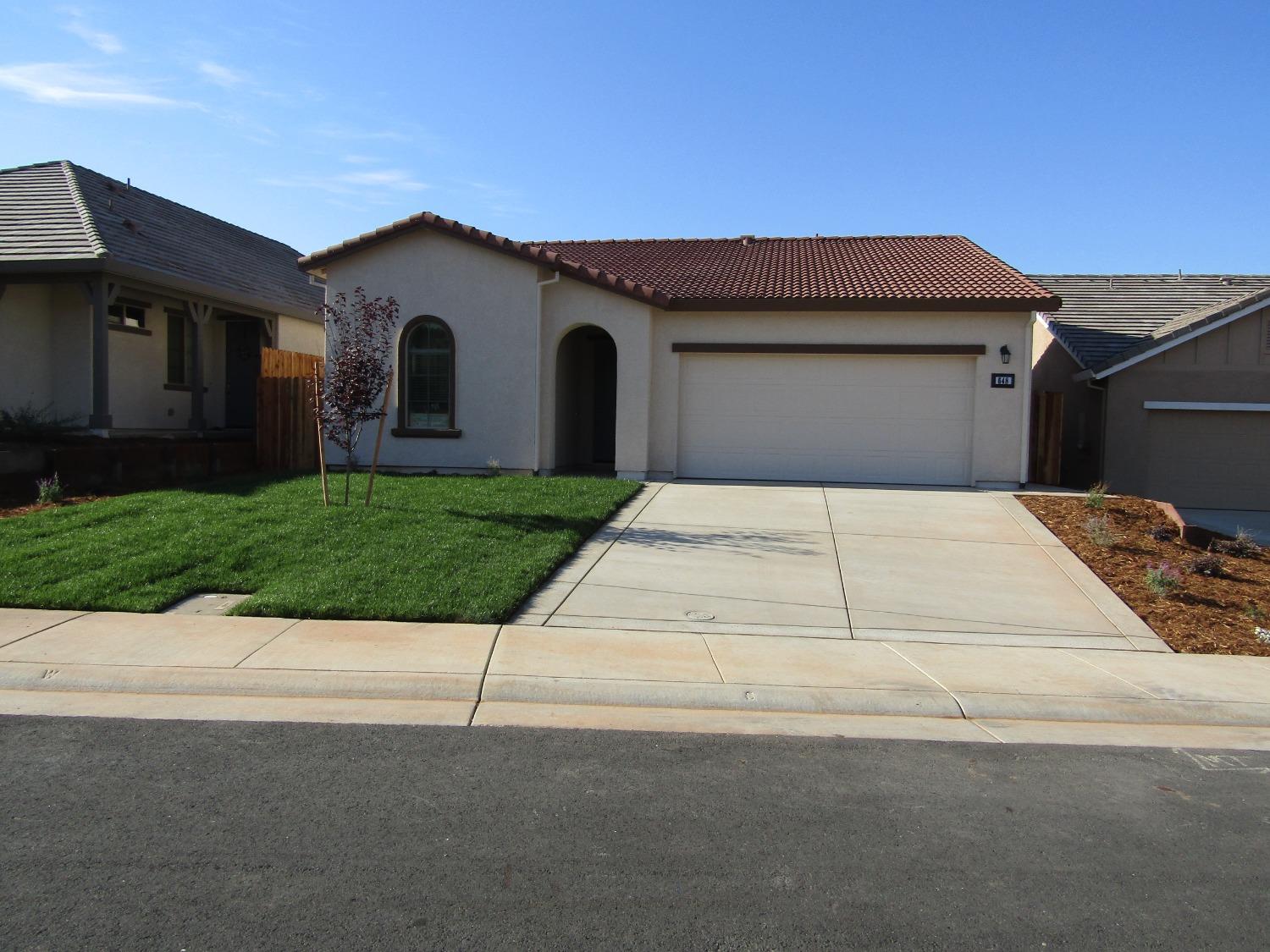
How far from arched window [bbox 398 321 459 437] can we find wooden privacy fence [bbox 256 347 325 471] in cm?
163

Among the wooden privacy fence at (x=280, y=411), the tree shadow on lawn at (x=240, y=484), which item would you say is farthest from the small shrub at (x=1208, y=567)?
the wooden privacy fence at (x=280, y=411)

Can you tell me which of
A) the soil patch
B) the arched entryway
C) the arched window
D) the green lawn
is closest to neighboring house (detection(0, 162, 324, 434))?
the soil patch

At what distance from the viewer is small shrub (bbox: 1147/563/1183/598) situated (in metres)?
10.0

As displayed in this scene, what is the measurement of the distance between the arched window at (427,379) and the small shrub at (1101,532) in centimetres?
1037

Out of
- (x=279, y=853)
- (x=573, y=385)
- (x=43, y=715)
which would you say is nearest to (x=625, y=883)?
(x=279, y=853)

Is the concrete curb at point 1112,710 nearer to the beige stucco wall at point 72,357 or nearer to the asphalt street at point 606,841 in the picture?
the asphalt street at point 606,841

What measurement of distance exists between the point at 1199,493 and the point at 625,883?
59.4 ft

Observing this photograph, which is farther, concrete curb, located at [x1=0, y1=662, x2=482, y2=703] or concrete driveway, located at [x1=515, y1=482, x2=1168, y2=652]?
concrete driveway, located at [x1=515, y1=482, x2=1168, y2=652]

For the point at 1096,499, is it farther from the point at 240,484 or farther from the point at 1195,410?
the point at 240,484

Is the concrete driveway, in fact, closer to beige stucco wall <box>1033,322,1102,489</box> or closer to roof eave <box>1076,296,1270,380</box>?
roof eave <box>1076,296,1270,380</box>

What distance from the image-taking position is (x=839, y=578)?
Result: 1046 cm

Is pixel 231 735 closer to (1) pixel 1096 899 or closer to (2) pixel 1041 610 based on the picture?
(1) pixel 1096 899

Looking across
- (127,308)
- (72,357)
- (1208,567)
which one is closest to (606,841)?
(1208,567)

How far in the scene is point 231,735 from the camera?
19.0 ft
